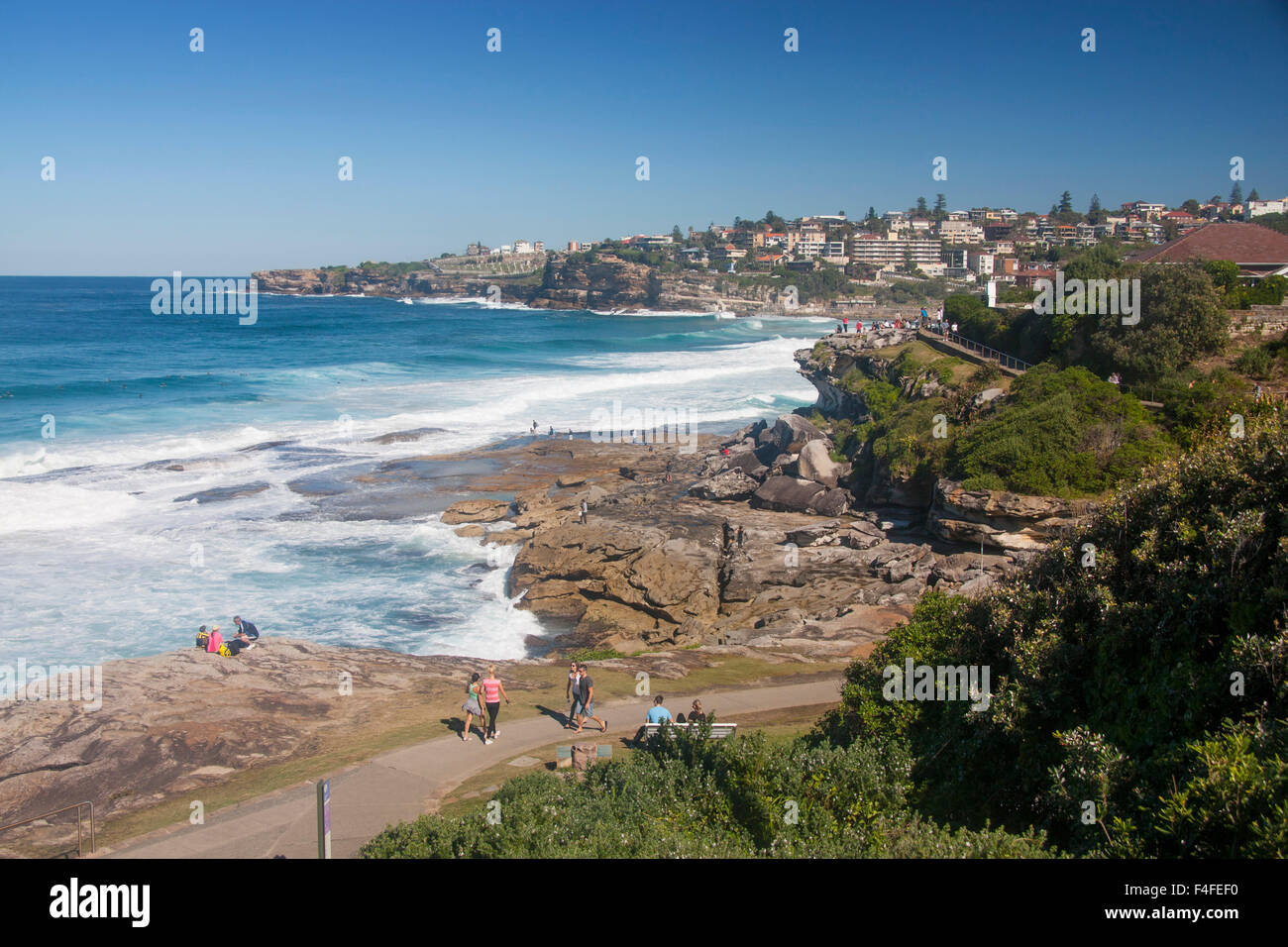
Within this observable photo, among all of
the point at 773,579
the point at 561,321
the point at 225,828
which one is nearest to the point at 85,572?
the point at 225,828

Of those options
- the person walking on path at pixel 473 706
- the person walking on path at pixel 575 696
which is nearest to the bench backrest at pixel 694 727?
the person walking on path at pixel 575 696

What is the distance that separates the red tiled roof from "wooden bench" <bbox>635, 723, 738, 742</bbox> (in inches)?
1128

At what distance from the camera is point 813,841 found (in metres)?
7.29

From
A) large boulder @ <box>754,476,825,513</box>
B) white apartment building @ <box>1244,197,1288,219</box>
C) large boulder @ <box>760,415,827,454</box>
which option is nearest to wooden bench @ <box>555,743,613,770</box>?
large boulder @ <box>754,476,825,513</box>

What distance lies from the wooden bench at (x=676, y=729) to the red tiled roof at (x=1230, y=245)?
1128 inches

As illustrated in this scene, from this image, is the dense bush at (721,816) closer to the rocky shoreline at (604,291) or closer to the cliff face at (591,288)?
the rocky shoreline at (604,291)

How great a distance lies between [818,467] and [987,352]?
9582 mm

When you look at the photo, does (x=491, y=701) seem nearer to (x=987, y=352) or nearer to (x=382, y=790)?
(x=382, y=790)

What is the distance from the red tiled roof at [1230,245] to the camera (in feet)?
100

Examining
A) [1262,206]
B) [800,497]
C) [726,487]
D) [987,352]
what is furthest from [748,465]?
[1262,206]
